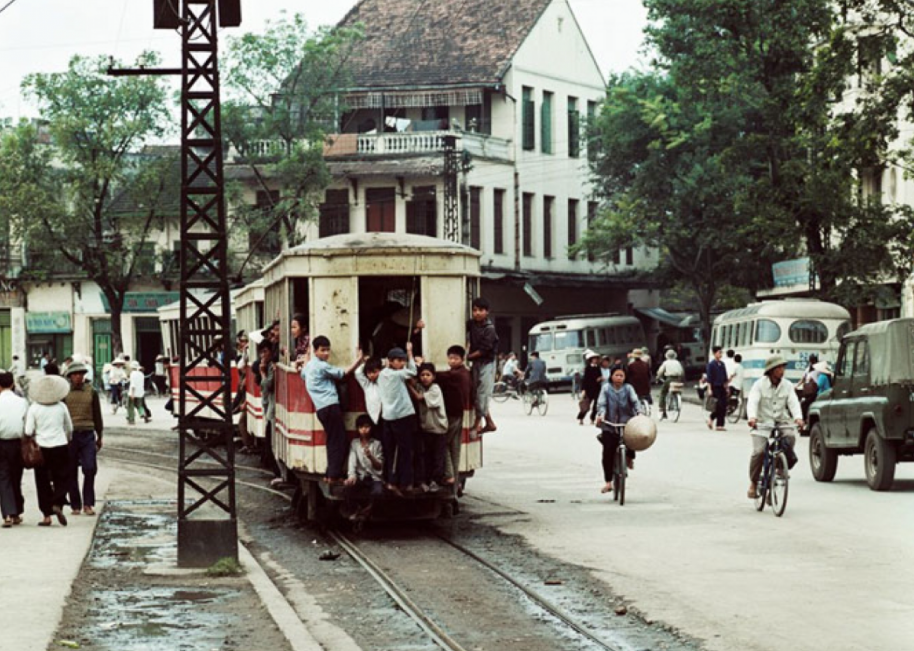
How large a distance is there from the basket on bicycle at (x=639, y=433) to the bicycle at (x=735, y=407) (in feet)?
74.0

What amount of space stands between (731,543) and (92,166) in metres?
52.2

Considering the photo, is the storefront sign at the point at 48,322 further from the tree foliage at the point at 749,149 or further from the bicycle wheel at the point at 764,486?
the bicycle wheel at the point at 764,486

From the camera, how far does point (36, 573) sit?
15.8 m

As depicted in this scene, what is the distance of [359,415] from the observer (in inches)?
742

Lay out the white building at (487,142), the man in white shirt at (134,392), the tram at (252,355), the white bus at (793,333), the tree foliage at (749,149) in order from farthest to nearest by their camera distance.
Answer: the white building at (487,142)
the white bus at (793,333)
the man in white shirt at (134,392)
the tree foliage at (749,149)
the tram at (252,355)

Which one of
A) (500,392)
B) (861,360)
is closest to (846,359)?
(861,360)

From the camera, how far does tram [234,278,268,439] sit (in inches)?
1112

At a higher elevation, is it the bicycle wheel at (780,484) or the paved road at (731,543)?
→ the bicycle wheel at (780,484)

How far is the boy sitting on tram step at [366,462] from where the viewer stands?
1877 cm

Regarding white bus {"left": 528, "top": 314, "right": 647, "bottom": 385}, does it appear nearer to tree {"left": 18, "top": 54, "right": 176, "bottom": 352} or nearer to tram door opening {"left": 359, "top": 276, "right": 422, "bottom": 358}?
tree {"left": 18, "top": 54, "right": 176, "bottom": 352}

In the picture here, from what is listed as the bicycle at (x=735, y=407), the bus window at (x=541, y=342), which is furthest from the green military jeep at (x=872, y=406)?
the bus window at (x=541, y=342)

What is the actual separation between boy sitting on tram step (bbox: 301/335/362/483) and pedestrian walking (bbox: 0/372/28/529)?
3511 mm

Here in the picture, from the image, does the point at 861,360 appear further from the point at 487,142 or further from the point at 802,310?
the point at 487,142

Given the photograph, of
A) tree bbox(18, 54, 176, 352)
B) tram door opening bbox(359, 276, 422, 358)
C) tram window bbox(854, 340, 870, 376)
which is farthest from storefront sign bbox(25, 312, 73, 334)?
tram door opening bbox(359, 276, 422, 358)
